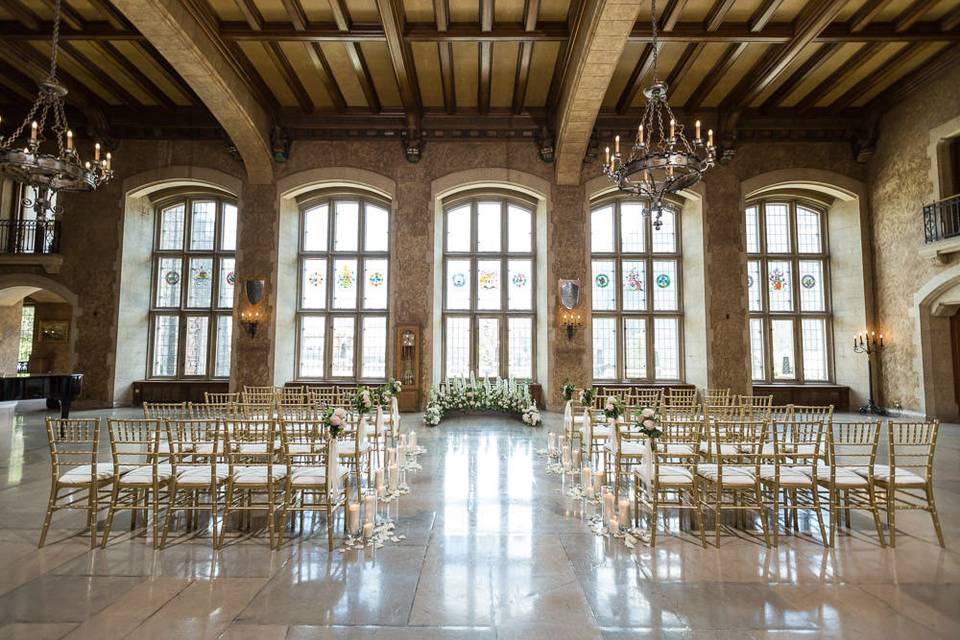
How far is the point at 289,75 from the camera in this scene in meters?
9.64

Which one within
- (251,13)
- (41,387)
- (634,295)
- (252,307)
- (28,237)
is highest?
(251,13)

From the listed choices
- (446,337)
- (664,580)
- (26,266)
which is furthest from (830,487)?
(26,266)

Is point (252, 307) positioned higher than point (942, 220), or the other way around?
point (942, 220)

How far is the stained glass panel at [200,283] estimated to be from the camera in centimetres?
1222

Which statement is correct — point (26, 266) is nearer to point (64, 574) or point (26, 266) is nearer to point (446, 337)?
point (446, 337)

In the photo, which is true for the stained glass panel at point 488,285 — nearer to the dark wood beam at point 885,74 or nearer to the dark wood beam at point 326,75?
the dark wood beam at point 326,75

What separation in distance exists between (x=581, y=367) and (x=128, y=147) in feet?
38.1

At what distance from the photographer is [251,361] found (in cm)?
1095

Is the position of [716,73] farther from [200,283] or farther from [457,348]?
[200,283]

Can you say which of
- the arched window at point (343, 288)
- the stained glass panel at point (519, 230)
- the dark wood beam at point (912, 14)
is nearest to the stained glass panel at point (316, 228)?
the arched window at point (343, 288)

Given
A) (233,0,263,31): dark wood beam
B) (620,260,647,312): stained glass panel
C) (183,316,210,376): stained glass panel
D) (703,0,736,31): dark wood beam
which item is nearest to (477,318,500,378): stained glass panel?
(620,260,647,312): stained glass panel

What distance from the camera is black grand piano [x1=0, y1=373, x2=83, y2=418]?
7180mm

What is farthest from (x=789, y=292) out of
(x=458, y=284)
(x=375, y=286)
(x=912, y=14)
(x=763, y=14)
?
(x=375, y=286)

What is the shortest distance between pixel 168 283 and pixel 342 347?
4753mm
